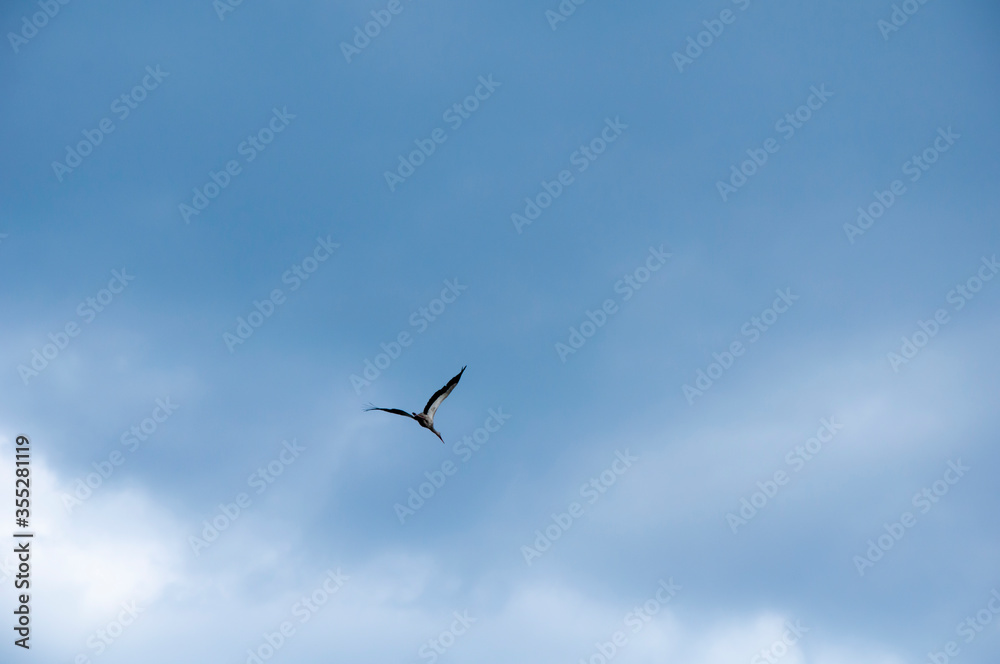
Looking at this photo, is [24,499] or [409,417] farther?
[24,499]

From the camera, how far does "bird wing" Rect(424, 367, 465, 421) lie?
43.9 meters

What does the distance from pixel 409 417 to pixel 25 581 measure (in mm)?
38934

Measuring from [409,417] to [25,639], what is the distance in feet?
135

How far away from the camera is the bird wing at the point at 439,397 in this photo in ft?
144

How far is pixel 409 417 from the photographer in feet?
145

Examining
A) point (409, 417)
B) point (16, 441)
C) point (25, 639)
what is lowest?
point (25, 639)

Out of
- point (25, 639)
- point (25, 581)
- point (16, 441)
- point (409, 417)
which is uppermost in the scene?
point (16, 441)

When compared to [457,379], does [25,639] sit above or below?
below

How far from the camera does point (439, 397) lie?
146ft

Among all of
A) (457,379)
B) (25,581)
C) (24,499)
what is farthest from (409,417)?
(25,581)

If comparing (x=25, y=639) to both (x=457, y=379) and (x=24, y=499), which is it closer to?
(x=24, y=499)

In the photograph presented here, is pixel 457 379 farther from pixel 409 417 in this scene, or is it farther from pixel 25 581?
pixel 25 581

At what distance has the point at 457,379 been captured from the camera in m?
43.8

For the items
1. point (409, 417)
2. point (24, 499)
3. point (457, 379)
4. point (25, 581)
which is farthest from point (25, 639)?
point (457, 379)
